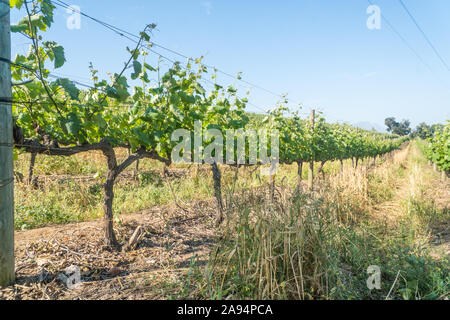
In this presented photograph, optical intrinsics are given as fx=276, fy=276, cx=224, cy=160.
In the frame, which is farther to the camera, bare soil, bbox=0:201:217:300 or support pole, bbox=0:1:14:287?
bare soil, bbox=0:201:217:300

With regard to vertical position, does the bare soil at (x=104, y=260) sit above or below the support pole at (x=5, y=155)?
below

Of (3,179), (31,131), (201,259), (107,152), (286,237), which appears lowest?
(201,259)

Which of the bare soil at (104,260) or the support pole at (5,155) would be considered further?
the bare soil at (104,260)

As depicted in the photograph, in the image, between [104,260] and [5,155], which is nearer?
[5,155]

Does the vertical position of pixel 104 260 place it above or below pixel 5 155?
below

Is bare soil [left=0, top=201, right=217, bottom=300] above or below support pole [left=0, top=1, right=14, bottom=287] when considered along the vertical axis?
below

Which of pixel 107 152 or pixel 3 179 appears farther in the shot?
pixel 107 152

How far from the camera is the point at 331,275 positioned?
79.1 inches

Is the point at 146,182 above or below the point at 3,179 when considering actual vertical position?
below

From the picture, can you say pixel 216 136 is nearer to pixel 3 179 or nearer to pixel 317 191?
A: pixel 317 191

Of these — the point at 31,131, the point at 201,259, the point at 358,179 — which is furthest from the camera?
the point at 358,179
